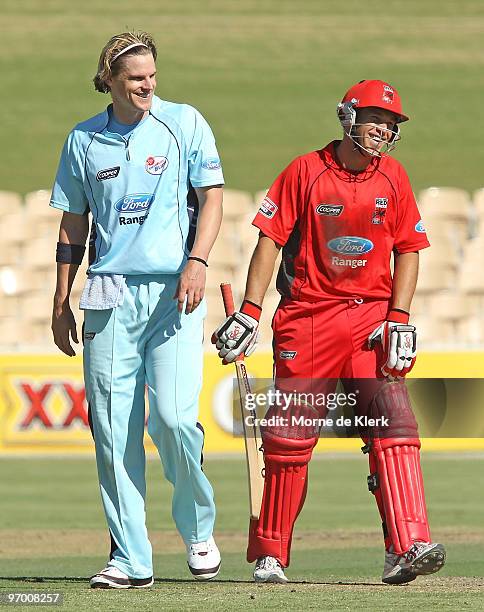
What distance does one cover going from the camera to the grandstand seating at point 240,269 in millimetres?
13703

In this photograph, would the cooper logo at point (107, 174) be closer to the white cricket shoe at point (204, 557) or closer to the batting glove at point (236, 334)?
the batting glove at point (236, 334)

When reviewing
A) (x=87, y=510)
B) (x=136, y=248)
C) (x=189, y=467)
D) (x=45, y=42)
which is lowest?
(x=87, y=510)

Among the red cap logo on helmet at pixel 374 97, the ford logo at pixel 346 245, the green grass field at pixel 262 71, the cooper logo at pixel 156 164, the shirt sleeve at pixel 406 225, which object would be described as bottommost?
the ford logo at pixel 346 245

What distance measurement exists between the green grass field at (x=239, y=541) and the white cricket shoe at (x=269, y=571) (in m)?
0.07

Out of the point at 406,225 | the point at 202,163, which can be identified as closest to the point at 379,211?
the point at 406,225

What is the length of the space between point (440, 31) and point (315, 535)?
754 inches

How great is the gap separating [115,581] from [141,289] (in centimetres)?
111

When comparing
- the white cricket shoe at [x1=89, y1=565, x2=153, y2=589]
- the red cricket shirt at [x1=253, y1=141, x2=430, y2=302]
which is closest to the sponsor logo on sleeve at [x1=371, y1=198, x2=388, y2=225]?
the red cricket shirt at [x1=253, y1=141, x2=430, y2=302]

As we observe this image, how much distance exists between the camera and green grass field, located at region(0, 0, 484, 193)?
22.3m

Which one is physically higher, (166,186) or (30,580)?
(166,186)

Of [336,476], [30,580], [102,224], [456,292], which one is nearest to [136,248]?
[102,224]

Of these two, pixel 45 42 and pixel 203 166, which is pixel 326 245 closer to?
pixel 203 166

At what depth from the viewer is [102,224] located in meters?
5.84

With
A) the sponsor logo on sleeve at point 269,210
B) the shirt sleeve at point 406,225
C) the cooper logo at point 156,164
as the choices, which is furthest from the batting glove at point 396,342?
the cooper logo at point 156,164
